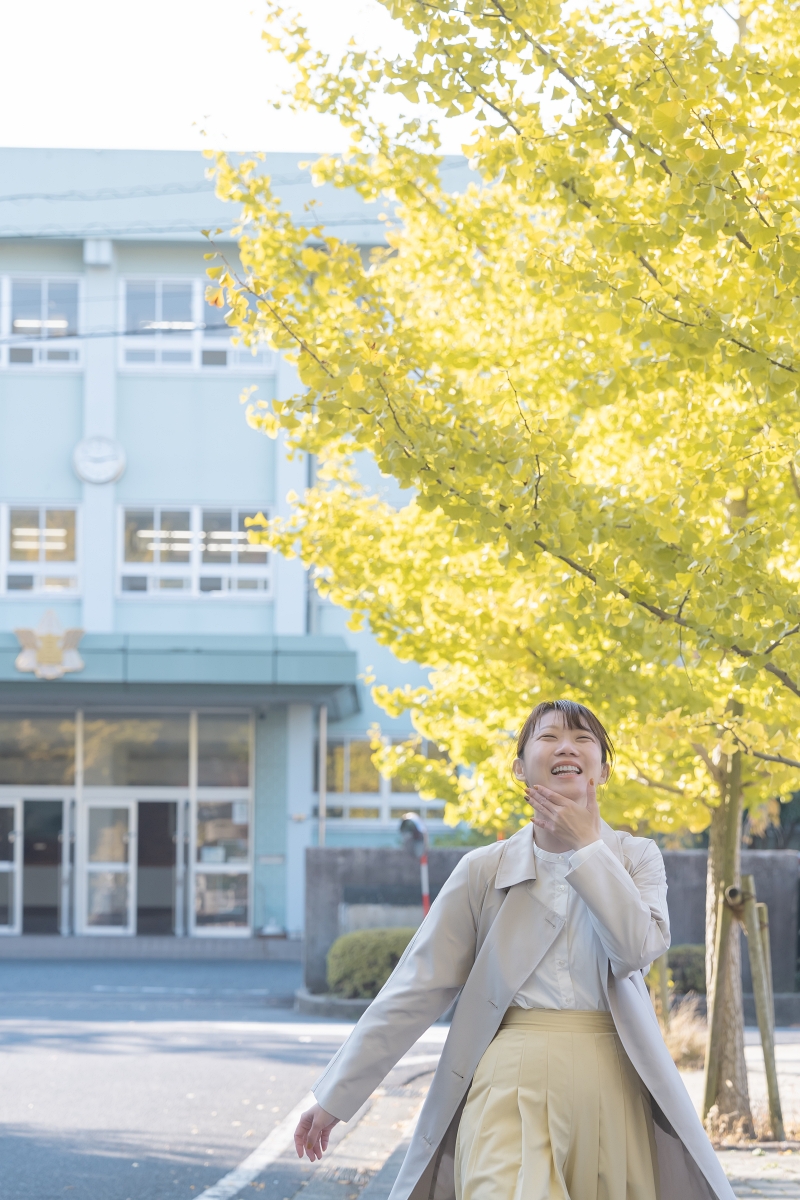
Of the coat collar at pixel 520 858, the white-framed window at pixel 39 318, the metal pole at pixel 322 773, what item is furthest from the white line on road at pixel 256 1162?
the white-framed window at pixel 39 318

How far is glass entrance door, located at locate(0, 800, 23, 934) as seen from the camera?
23719mm

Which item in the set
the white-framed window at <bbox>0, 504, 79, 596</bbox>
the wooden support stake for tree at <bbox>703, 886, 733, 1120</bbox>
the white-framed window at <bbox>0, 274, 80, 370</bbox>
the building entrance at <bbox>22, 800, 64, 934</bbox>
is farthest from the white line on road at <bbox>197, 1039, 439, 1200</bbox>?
the white-framed window at <bbox>0, 274, 80, 370</bbox>

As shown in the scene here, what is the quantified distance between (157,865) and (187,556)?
5129 mm

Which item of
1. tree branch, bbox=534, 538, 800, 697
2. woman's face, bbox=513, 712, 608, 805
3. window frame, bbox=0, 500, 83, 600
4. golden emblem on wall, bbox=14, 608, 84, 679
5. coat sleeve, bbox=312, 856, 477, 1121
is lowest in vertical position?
coat sleeve, bbox=312, 856, 477, 1121

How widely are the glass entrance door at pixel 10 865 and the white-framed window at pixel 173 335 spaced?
25.2 ft

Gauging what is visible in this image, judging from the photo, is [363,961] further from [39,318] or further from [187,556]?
[39,318]

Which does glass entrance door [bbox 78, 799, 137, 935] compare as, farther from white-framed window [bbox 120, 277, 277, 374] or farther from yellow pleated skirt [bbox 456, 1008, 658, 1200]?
yellow pleated skirt [bbox 456, 1008, 658, 1200]

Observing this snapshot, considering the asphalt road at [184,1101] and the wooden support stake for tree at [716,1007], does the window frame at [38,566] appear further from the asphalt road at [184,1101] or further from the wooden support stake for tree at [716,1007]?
the wooden support stake for tree at [716,1007]

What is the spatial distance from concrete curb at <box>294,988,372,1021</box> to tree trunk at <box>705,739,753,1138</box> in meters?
6.94

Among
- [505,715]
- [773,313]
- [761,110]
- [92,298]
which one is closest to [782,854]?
[505,715]

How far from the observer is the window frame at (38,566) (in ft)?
78.7

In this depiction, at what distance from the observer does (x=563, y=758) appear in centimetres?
308

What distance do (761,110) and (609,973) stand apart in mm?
4249

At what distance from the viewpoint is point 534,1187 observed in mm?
2859
